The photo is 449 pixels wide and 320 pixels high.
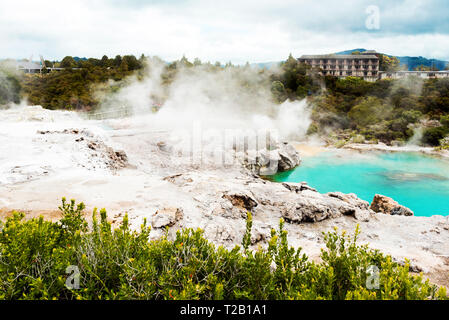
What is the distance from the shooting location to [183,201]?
7.67 metres

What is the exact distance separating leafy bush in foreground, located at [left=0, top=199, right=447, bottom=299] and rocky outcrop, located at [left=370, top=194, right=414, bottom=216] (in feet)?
26.6

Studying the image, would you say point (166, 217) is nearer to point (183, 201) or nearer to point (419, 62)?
point (183, 201)

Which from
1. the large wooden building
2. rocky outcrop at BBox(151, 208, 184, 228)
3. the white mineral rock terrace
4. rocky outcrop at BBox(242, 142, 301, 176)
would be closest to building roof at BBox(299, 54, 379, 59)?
the large wooden building

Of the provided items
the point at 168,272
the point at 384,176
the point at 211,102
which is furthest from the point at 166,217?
the point at 211,102

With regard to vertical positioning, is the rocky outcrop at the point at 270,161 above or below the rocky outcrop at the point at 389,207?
above

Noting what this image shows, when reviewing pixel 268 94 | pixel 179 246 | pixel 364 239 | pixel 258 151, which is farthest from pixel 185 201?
pixel 268 94

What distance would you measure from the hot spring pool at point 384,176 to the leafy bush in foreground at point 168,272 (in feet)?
37.2

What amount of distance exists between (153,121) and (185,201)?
14841mm

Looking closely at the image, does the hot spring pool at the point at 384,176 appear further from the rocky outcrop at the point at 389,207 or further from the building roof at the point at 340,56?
the building roof at the point at 340,56

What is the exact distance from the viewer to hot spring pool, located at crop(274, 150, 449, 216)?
44.0 ft

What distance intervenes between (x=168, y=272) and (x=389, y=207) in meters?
10.4

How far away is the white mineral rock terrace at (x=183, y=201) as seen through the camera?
650cm

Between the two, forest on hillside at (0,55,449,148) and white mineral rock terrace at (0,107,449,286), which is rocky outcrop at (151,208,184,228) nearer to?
white mineral rock terrace at (0,107,449,286)

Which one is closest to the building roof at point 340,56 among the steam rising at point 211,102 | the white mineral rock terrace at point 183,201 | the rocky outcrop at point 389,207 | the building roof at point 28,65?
the steam rising at point 211,102
